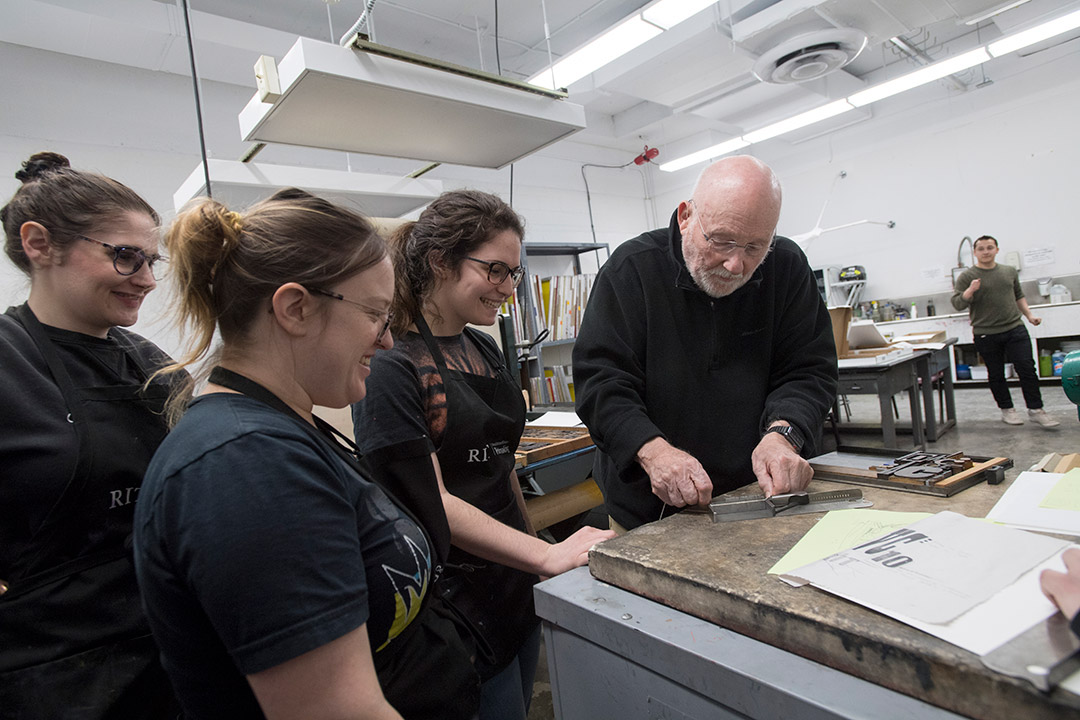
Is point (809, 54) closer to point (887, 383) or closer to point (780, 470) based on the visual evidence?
point (887, 383)

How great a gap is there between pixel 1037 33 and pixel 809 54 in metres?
2.01

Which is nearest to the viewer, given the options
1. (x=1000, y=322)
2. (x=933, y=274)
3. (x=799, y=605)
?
(x=799, y=605)

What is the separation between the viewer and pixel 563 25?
452cm

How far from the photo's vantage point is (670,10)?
8.66 feet

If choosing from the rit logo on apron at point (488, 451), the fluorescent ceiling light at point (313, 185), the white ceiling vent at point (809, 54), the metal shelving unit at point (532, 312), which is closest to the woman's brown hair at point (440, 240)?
the rit logo on apron at point (488, 451)

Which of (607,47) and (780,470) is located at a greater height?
(607,47)

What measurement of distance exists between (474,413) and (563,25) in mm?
4466

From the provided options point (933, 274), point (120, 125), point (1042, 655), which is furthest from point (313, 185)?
point (933, 274)

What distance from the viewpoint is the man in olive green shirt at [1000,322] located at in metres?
4.34

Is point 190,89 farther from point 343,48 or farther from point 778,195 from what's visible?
point 778,195

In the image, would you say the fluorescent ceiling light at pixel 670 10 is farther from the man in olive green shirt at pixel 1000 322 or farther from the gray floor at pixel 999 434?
the man in olive green shirt at pixel 1000 322

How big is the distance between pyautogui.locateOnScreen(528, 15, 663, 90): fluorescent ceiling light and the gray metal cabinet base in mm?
2655

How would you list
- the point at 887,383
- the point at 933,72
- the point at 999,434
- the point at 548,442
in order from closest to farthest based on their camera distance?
the point at 548,442 → the point at 887,383 → the point at 999,434 → the point at 933,72

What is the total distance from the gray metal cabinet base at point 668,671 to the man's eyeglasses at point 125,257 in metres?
0.90
